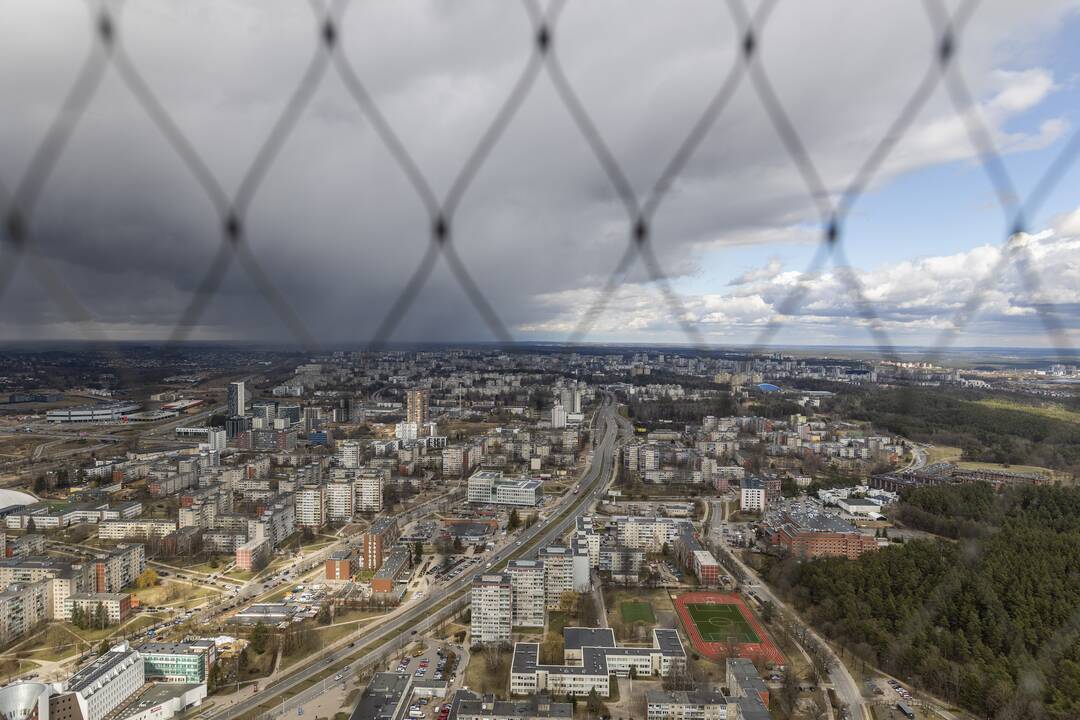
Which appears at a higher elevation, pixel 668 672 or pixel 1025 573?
pixel 1025 573

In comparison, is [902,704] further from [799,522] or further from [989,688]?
[799,522]

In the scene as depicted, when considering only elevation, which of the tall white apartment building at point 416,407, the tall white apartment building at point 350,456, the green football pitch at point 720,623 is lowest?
the green football pitch at point 720,623

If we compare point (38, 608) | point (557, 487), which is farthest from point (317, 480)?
point (38, 608)

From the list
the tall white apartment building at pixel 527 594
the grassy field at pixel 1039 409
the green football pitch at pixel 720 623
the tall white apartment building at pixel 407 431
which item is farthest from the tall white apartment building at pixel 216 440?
the grassy field at pixel 1039 409

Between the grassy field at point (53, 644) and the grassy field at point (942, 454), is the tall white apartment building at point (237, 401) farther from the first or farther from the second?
the grassy field at point (942, 454)

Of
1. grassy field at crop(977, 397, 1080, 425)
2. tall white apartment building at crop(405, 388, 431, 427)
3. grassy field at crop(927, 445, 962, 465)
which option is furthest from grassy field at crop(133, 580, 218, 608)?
grassy field at crop(927, 445, 962, 465)

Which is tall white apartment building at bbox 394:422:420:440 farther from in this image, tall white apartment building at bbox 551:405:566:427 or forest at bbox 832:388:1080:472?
forest at bbox 832:388:1080:472
